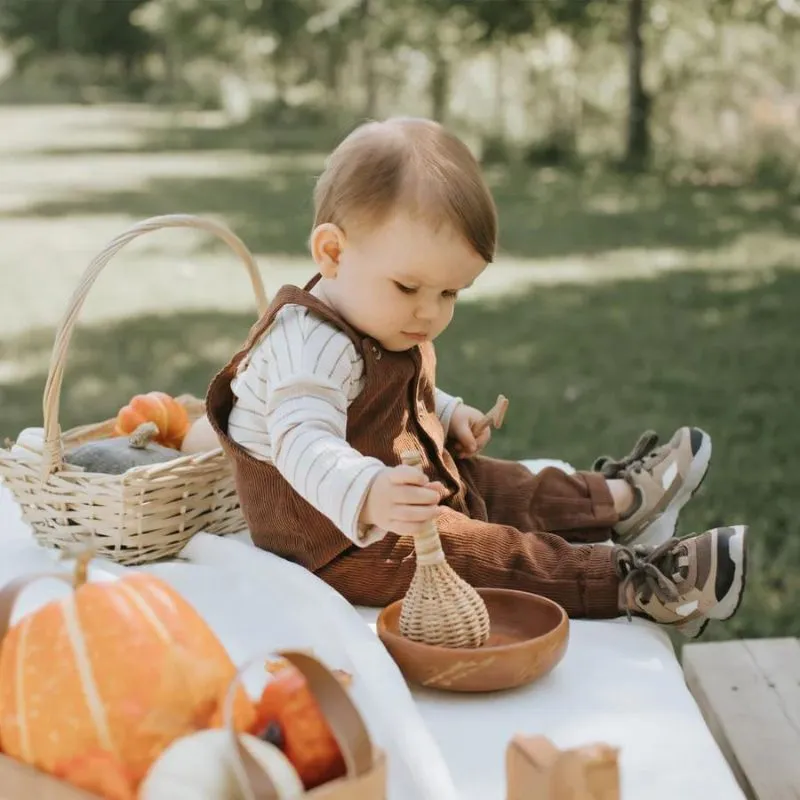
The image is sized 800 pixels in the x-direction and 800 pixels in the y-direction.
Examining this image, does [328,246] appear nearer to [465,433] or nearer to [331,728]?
[465,433]

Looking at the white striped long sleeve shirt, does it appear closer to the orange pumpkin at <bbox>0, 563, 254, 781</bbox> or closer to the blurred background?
the orange pumpkin at <bbox>0, 563, 254, 781</bbox>

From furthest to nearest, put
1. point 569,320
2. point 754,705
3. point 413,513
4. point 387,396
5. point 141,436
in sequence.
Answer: point 569,320, point 141,436, point 754,705, point 387,396, point 413,513

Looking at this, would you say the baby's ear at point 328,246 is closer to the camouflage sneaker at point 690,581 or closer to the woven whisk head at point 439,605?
the woven whisk head at point 439,605

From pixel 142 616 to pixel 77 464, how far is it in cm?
106

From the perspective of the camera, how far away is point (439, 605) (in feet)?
6.23

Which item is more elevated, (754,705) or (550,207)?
(754,705)

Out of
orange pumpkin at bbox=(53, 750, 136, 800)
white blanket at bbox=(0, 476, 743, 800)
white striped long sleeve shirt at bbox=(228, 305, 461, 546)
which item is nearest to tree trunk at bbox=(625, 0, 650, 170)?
white striped long sleeve shirt at bbox=(228, 305, 461, 546)

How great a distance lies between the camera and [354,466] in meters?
1.92

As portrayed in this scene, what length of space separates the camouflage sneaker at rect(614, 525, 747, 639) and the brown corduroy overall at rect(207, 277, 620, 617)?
0.05m

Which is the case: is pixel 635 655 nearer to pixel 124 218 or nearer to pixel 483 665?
pixel 483 665

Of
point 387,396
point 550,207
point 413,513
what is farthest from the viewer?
point 550,207

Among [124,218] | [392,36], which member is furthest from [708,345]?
[392,36]

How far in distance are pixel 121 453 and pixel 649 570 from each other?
1.02m

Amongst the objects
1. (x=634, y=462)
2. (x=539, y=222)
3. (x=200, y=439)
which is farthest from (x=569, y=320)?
(x=200, y=439)
